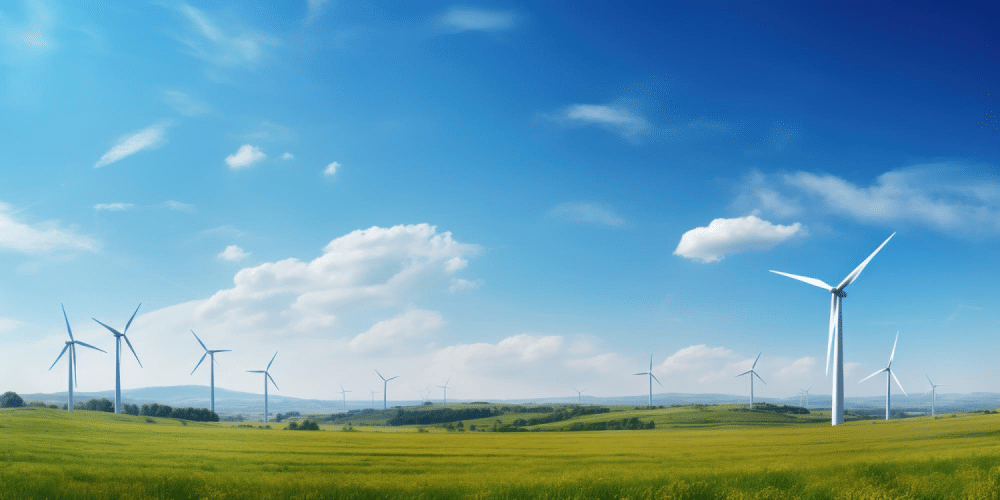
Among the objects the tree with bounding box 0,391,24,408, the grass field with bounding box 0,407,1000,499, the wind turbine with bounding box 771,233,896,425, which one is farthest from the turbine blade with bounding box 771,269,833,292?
the tree with bounding box 0,391,24,408

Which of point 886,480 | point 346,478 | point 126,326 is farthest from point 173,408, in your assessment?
point 886,480

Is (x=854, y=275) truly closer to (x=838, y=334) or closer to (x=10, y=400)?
(x=838, y=334)

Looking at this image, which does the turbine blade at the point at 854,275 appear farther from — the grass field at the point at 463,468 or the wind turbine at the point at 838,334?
the grass field at the point at 463,468

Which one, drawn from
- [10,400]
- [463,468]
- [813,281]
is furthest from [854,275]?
[10,400]

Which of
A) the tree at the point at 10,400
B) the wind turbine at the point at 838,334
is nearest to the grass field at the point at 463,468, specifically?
the wind turbine at the point at 838,334

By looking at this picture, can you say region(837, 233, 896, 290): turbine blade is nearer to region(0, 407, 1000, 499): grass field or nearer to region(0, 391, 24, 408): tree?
region(0, 407, 1000, 499): grass field

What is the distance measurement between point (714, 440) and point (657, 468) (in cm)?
1671

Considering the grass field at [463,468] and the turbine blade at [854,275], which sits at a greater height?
the turbine blade at [854,275]

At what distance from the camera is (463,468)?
1179 inches

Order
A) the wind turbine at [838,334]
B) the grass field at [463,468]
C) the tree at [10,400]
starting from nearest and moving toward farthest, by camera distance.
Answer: the grass field at [463,468] → the wind turbine at [838,334] → the tree at [10,400]

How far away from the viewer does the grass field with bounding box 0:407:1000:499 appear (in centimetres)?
2555

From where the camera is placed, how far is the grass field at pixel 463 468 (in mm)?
25547

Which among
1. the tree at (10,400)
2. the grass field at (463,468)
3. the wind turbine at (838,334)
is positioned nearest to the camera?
the grass field at (463,468)

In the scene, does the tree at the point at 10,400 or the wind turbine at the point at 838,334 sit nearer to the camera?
the wind turbine at the point at 838,334
